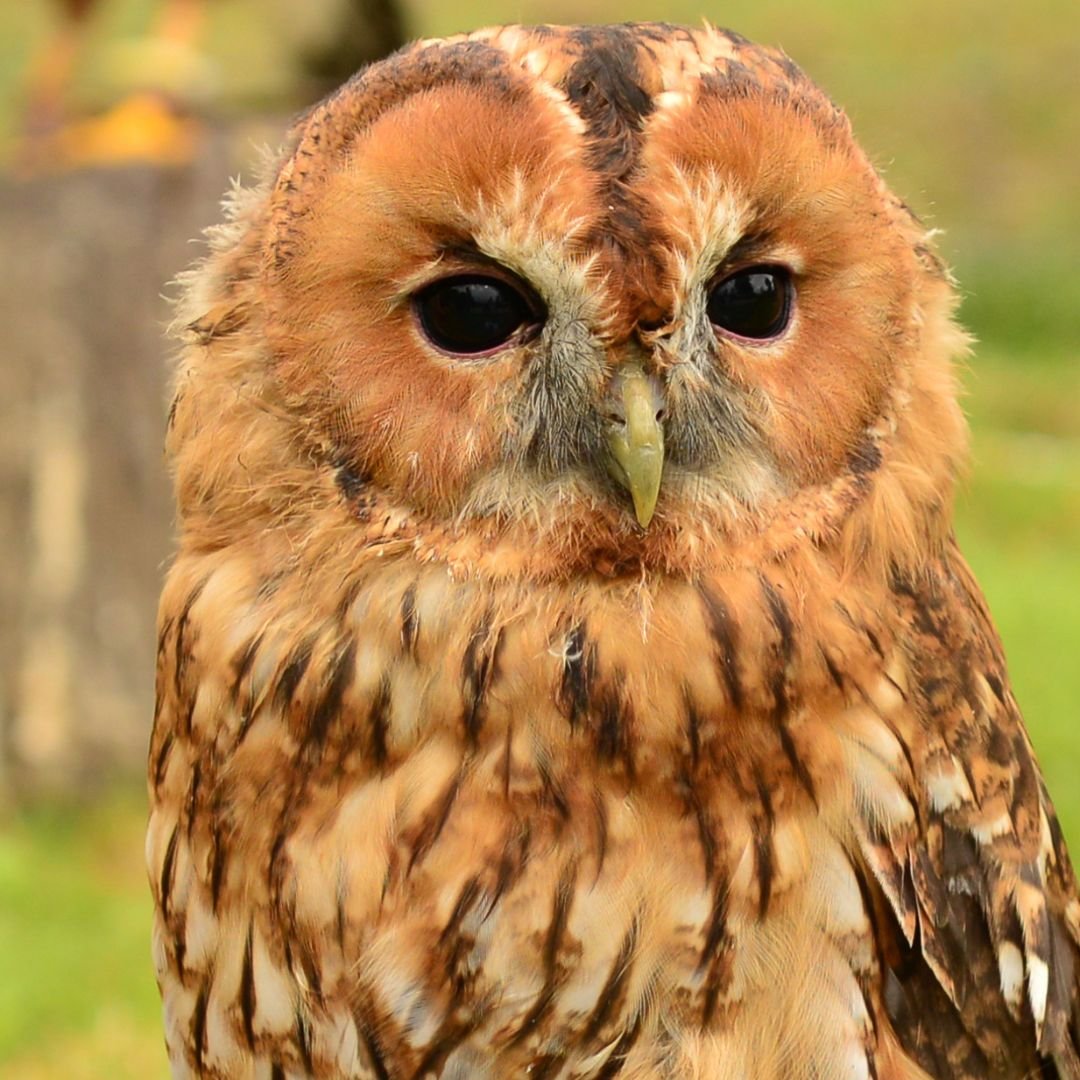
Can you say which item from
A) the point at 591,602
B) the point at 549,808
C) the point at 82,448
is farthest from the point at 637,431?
the point at 82,448

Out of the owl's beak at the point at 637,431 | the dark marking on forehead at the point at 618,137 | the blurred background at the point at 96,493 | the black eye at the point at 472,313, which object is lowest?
the blurred background at the point at 96,493

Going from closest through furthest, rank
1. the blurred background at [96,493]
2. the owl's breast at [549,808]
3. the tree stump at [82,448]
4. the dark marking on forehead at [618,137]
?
the dark marking on forehead at [618,137], the owl's breast at [549,808], the blurred background at [96,493], the tree stump at [82,448]

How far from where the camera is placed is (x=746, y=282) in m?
1.46

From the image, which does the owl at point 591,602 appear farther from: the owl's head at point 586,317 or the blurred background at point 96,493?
the blurred background at point 96,493

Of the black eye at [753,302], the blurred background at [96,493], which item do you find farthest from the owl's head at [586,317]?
the blurred background at [96,493]

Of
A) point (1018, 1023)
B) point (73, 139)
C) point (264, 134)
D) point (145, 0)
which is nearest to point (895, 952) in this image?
point (1018, 1023)

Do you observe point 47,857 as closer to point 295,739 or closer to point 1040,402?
point 295,739

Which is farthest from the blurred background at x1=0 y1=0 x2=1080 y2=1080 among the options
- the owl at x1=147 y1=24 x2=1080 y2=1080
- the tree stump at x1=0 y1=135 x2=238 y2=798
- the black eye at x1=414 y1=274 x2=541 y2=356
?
the black eye at x1=414 y1=274 x2=541 y2=356

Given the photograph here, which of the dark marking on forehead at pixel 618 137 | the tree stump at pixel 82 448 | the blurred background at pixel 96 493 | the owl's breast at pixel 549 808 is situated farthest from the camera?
the tree stump at pixel 82 448

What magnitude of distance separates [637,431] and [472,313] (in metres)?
0.18

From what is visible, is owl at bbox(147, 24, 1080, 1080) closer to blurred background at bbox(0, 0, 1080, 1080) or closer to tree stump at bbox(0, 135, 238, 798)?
blurred background at bbox(0, 0, 1080, 1080)

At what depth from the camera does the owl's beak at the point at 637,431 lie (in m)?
1.41

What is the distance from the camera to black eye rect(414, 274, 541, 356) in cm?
143

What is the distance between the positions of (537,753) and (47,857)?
3184mm
